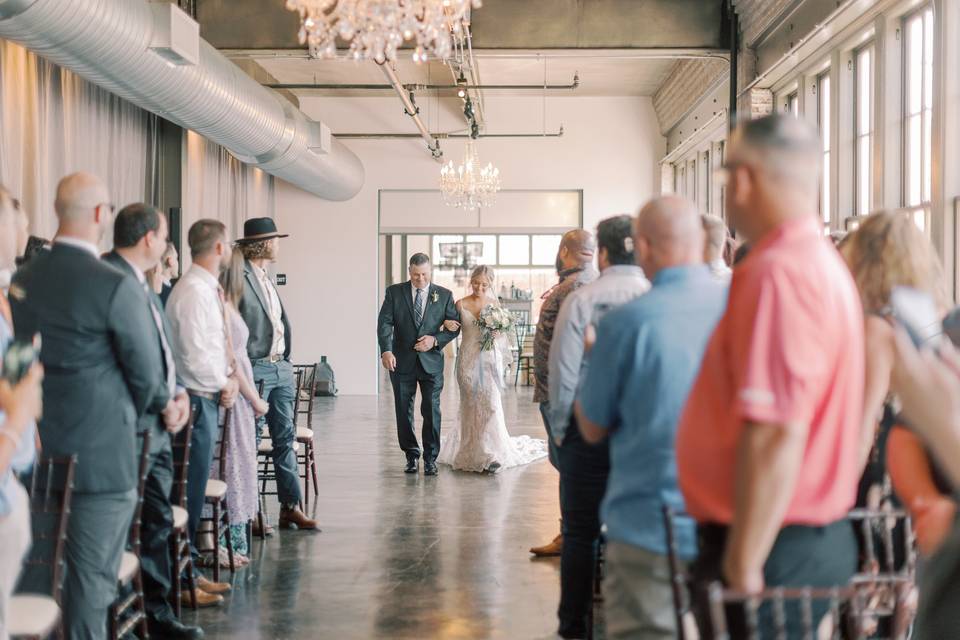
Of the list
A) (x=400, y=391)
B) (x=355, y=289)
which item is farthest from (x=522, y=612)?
(x=355, y=289)

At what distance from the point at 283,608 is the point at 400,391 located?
3980 mm

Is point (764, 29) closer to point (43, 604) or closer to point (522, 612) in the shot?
point (522, 612)

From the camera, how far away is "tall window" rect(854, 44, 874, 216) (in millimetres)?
8219

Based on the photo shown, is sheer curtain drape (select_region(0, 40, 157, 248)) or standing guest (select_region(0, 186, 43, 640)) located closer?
standing guest (select_region(0, 186, 43, 640))

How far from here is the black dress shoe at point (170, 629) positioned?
4410 millimetres

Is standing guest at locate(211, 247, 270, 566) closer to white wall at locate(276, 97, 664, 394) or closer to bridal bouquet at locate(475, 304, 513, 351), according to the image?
bridal bouquet at locate(475, 304, 513, 351)

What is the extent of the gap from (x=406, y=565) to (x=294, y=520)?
1233 mm

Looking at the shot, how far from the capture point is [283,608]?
194 inches

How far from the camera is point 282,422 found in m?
6.46

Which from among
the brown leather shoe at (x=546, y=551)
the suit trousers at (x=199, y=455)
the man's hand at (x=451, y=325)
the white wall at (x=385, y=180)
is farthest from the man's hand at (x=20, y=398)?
the white wall at (x=385, y=180)

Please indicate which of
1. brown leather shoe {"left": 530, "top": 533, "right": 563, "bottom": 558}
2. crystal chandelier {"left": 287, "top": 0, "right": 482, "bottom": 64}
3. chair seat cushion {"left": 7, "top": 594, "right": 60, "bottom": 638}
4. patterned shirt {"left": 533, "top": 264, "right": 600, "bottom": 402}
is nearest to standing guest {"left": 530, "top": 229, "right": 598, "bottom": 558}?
patterned shirt {"left": 533, "top": 264, "right": 600, "bottom": 402}

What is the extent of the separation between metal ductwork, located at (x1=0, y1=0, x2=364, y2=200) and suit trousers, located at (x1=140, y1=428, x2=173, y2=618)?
249 centimetres

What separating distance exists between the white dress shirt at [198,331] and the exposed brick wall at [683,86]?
7.74 meters

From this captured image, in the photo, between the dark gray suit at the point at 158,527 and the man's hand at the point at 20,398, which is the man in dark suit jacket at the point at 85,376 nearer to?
the dark gray suit at the point at 158,527
